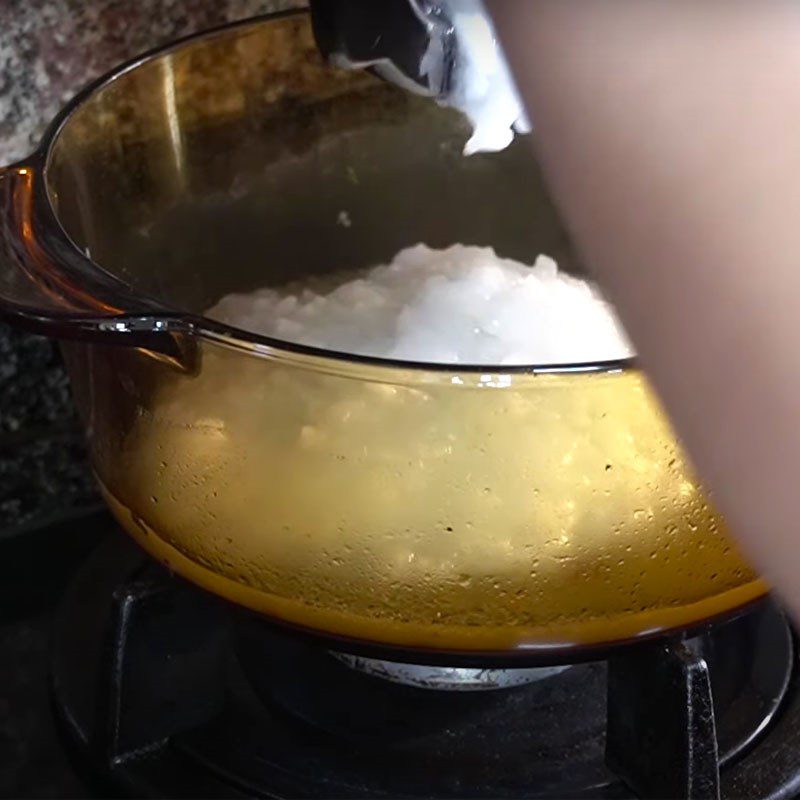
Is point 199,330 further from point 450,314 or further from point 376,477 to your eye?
point 450,314

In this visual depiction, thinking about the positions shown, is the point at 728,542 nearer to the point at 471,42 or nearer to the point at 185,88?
the point at 471,42

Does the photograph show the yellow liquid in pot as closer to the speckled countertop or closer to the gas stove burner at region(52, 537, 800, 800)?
the gas stove burner at region(52, 537, 800, 800)

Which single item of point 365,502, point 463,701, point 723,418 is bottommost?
point 463,701

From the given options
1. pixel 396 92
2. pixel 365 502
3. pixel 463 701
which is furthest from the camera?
pixel 396 92

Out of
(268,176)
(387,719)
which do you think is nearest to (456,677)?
(387,719)

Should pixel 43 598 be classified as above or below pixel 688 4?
below

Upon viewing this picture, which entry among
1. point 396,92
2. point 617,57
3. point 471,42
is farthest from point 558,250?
point 617,57

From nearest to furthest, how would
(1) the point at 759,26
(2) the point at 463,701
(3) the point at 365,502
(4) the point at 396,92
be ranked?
1. (1) the point at 759,26
2. (3) the point at 365,502
3. (2) the point at 463,701
4. (4) the point at 396,92

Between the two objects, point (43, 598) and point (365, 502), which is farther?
point (43, 598)
